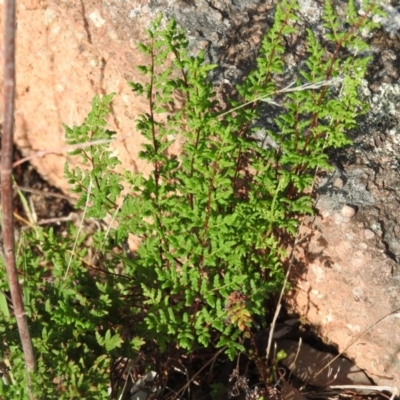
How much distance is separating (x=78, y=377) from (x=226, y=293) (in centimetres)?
70

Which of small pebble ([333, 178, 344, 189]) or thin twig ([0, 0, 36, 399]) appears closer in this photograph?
thin twig ([0, 0, 36, 399])

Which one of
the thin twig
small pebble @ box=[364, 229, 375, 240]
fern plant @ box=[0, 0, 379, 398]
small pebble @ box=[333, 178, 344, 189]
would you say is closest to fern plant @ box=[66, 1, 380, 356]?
fern plant @ box=[0, 0, 379, 398]

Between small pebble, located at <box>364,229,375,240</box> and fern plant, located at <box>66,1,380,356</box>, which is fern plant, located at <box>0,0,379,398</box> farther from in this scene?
small pebble, located at <box>364,229,375,240</box>

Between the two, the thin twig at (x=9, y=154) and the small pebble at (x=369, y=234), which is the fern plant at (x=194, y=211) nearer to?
the small pebble at (x=369, y=234)

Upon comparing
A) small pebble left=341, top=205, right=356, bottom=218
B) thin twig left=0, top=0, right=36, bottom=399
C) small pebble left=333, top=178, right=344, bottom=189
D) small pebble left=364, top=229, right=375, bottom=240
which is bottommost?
small pebble left=364, top=229, right=375, bottom=240

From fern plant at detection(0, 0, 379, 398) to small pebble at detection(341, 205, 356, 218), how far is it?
175 millimetres

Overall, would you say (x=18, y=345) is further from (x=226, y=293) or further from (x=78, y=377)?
(x=226, y=293)

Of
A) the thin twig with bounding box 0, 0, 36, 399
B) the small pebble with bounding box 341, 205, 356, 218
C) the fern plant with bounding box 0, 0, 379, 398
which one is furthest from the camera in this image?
the small pebble with bounding box 341, 205, 356, 218

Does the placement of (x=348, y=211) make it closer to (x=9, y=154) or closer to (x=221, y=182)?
(x=221, y=182)

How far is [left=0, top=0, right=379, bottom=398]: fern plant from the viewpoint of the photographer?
2.90m

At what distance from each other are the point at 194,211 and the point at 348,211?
0.77m

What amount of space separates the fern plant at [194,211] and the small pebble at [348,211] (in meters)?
0.17

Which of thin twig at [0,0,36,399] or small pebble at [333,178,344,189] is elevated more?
thin twig at [0,0,36,399]

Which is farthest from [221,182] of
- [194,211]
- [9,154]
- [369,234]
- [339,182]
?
[9,154]
